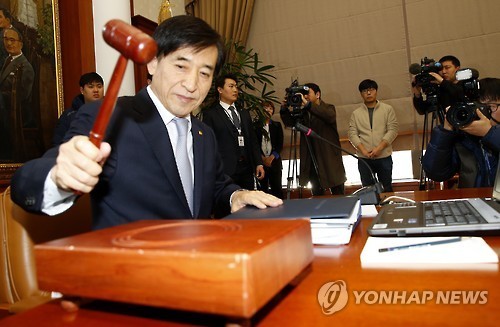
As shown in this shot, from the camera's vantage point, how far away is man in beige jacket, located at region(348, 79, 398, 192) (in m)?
4.20

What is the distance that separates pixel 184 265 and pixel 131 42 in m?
0.30

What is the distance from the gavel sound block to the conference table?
0.17 feet

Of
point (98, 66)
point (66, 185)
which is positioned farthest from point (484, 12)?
point (66, 185)

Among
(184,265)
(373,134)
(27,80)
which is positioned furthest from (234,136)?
(184,265)

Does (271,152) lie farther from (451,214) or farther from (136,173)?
(451,214)

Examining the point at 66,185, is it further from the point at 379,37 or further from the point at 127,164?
the point at 379,37

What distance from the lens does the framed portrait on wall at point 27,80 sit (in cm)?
274

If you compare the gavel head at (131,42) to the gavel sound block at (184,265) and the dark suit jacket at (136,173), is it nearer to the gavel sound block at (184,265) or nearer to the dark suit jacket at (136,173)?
the gavel sound block at (184,265)

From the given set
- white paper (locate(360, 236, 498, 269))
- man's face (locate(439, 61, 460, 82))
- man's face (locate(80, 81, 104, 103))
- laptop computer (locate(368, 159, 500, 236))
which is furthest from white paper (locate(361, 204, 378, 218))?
man's face (locate(439, 61, 460, 82))

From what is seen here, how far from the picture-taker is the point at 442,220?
864 millimetres

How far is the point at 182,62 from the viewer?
3.88ft

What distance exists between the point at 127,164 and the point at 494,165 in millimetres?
1698

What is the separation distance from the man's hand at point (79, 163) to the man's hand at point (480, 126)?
1.54 m

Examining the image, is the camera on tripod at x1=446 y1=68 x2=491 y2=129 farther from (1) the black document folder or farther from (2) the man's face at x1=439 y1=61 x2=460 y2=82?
(2) the man's face at x1=439 y1=61 x2=460 y2=82
